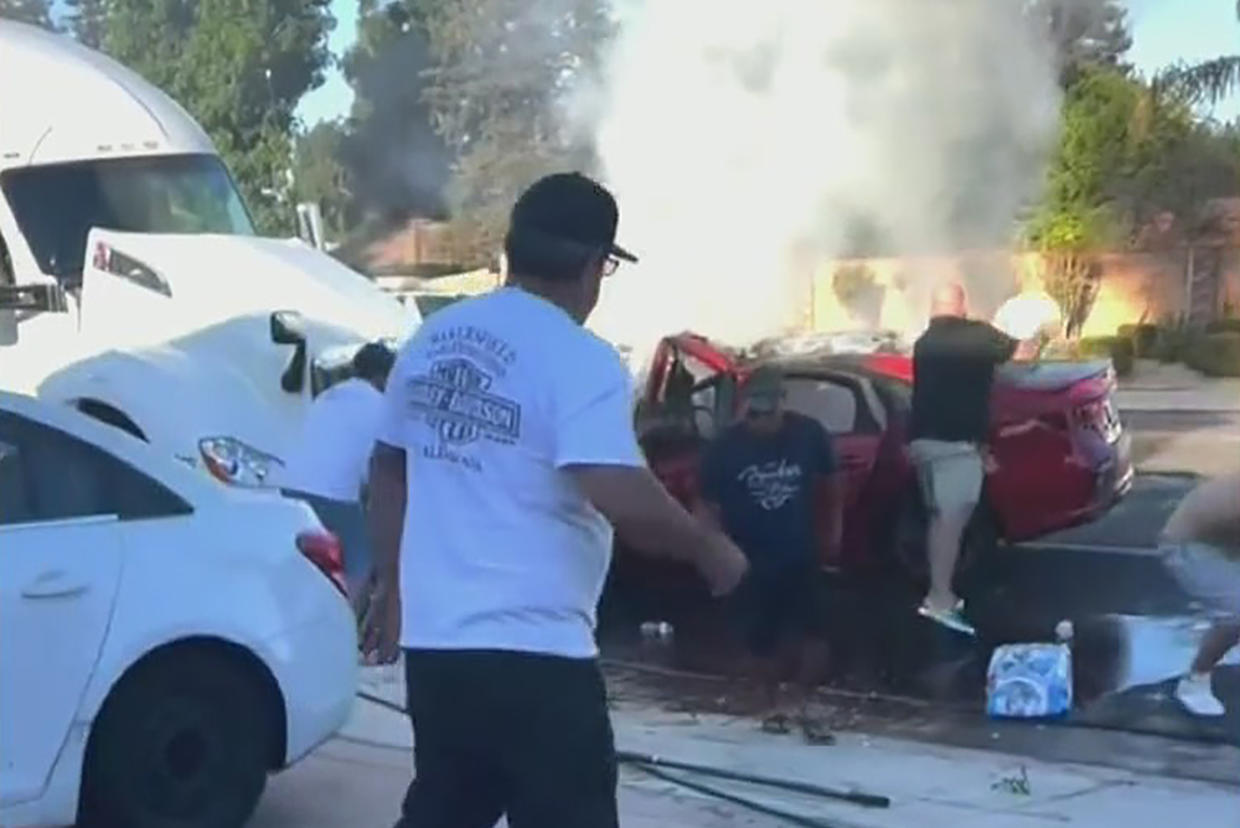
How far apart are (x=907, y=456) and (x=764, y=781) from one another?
14.6 feet

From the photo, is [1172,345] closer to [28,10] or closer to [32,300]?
[28,10]

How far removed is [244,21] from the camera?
17.3 meters

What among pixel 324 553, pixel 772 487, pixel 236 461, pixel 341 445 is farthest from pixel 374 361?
pixel 324 553

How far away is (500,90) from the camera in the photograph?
22.3 metres

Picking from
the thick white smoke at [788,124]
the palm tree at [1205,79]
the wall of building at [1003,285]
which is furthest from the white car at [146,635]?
the palm tree at [1205,79]

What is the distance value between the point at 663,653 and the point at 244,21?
7806 mm

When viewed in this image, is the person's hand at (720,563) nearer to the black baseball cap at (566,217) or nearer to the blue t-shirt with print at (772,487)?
the black baseball cap at (566,217)

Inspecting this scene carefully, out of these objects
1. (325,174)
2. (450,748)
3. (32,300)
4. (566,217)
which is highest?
(325,174)

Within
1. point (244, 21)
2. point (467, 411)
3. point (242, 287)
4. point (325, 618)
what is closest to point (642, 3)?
point (244, 21)

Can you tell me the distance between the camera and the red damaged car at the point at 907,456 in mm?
12148

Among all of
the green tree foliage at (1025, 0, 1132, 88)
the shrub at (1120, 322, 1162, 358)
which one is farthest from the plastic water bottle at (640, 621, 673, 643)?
the shrub at (1120, 322, 1162, 358)

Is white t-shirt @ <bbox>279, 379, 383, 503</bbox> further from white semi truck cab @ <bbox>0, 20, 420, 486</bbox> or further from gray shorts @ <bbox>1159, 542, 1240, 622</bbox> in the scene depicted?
gray shorts @ <bbox>1159, 542, 1240, 622</bbox>

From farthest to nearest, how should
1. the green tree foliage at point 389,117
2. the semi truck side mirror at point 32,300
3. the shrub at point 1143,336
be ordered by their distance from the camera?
the shrub at point 1143,336 < the green tree foliage at point 389,117 < the semi truck side mirror at point 32,300

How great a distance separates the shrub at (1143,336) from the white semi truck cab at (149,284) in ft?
46.3
